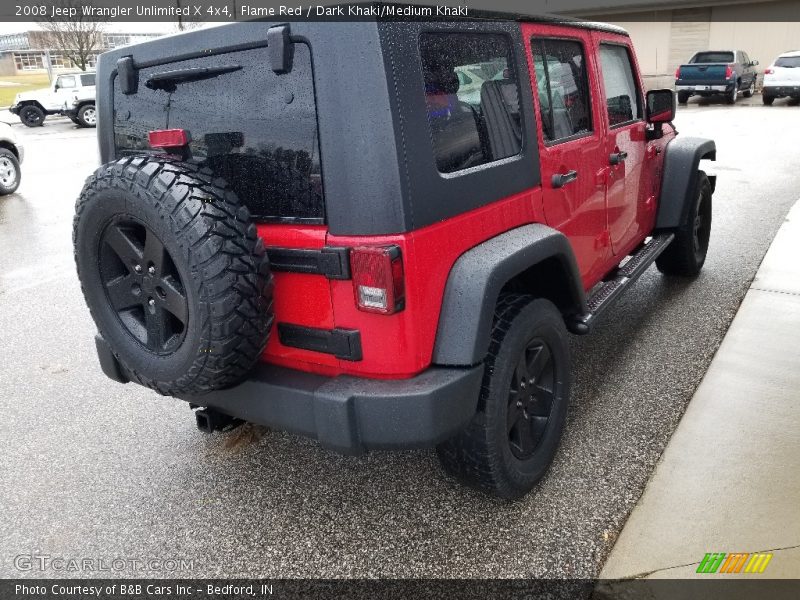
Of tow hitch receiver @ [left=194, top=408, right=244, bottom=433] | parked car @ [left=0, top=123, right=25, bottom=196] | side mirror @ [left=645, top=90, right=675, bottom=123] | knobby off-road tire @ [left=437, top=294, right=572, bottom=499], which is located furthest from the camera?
parked car @ [left=0, top=123, right=25, bottom=196]

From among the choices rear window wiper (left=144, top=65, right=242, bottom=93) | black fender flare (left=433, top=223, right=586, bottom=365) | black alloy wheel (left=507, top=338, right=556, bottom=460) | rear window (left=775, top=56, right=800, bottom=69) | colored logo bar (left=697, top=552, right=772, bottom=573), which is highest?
rear window (left=775, top=56, right=800, bottom=69)

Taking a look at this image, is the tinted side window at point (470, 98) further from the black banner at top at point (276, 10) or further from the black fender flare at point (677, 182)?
the black fender flare at point (677, 182)

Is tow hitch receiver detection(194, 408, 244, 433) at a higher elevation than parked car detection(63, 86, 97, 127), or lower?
lower

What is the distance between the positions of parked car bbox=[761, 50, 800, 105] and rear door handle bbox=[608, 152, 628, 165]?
19178 mm

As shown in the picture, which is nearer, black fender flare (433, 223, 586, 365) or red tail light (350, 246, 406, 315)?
red tail light (350, 246, 406, 315)

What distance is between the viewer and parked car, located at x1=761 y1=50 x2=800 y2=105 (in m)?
18.9

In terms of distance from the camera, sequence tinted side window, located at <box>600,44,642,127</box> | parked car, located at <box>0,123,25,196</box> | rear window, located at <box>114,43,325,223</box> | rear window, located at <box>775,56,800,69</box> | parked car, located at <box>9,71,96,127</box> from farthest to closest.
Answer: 1. parked car, located at <box>9,71,96,127</box>
2. rear window, located at <box>775,56,800,69</box>
3. parked car, located at <box>0,123,25,196</box>
4. tinted side window, located at <box>600,44,642,127</box>
5. rear window, located at <box>114,43,325,223</box>

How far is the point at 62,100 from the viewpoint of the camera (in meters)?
23.3

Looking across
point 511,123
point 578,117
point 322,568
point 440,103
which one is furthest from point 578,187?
point 322,568

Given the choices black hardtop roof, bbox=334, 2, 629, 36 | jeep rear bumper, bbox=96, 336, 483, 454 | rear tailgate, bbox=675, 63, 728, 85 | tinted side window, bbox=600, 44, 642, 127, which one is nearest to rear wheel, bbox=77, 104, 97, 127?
rear tailgate, bbox=675, 63, 728, 85

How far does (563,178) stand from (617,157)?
32.3 inches

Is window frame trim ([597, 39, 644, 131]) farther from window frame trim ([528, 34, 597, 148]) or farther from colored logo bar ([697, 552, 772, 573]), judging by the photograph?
colored logo bar ([697, 552, 772, 573])

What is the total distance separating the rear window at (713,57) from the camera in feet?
69.1

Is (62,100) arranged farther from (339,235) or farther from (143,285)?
(339,235)
